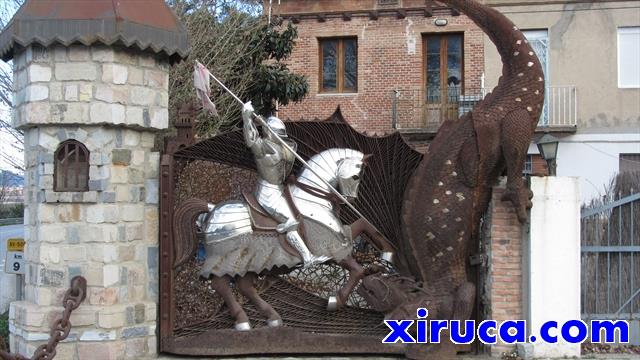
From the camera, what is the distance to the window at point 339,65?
19.9m

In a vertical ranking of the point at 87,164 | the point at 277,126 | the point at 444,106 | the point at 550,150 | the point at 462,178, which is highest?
the point at 444,106

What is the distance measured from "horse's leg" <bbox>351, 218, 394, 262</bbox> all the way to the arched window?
9.32 feet

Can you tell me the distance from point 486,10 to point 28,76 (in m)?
4.88

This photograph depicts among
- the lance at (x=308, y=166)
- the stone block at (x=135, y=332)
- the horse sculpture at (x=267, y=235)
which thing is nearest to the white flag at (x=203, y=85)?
the lance at (x=308, y=166)

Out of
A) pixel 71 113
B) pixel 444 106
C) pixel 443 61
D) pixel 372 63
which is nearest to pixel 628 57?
pixel 443 61

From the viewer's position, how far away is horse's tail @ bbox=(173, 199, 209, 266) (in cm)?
763

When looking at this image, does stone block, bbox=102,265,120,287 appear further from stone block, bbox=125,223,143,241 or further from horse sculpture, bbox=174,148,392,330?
horse sculpture, bbox=174,148,392,330

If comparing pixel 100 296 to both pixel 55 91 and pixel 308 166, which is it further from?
pixel 308 166

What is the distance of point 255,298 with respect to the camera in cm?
762

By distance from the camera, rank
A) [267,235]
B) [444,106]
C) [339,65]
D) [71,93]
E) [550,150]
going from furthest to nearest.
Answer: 1. [339,65]
2. [444,106]
3. [550,150]
4. [267,235]
5. [71,93]

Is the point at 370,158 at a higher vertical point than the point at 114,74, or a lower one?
lower

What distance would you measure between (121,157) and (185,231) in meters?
1.01

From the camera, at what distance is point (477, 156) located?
7.59 metres

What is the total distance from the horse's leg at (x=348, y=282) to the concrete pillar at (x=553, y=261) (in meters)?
1.76
